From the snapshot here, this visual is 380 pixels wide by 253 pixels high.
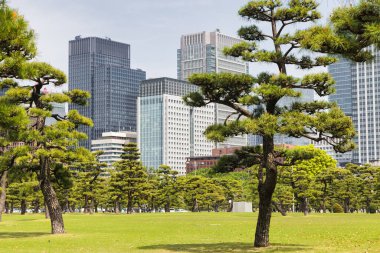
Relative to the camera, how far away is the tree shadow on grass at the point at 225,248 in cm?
2183

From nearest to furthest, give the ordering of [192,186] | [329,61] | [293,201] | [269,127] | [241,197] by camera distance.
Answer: [269,127] → [329,61] → [293,201] → [192,186] → [241,197]

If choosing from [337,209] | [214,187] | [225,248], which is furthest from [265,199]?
[214,187]

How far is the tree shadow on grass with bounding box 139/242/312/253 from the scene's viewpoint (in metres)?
21.8

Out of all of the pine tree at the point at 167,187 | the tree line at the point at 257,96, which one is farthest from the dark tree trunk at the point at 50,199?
the pine tree at the point at 167,187

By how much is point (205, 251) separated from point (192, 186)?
6638 centimetres

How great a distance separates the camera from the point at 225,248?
22.8 meters

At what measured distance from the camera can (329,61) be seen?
71.7 feet

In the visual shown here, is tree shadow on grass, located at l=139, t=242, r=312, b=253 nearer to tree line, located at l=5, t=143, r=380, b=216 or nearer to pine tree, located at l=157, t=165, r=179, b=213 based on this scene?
tree line, located at l=5, t=143, r=380, b=216

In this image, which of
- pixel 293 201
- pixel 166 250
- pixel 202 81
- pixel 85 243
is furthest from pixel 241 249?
pixel 293 201

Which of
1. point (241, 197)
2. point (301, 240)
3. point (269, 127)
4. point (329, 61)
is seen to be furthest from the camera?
point (241, 197)

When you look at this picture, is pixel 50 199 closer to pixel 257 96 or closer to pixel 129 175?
pixel 257 96

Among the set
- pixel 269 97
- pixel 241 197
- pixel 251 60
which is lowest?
pixel 241 197

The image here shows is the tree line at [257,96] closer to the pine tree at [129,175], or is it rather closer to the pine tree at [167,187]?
the pine tree at [129,175]

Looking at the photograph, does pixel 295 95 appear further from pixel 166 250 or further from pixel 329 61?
pixel 166 250
